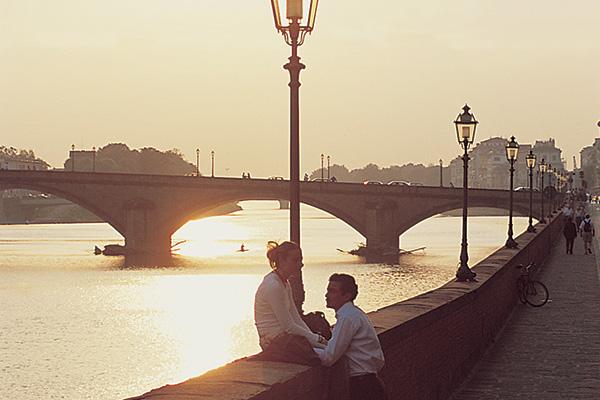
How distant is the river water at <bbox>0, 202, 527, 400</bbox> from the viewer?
38438mm

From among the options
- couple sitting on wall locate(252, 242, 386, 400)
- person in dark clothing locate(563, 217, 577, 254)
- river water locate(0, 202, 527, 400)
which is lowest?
river water locate(0, 202, 527, 400)

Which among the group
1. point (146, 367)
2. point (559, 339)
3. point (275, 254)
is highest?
point (275, 254)

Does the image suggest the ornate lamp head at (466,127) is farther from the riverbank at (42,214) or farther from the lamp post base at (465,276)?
the riverbank at (42,214)

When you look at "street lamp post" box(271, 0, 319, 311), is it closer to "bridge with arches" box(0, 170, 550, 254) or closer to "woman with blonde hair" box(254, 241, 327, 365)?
"woman with blonde hair" box(254, 241, 327, 365)

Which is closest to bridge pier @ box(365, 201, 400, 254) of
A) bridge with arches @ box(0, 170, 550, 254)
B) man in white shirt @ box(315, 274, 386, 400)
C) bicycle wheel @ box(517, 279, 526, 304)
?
bridge with arches @ box(0, 170, 550, 254)

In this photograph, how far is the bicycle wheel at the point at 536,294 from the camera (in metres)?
22.8

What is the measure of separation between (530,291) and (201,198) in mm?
67462

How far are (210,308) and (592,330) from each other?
126 feet

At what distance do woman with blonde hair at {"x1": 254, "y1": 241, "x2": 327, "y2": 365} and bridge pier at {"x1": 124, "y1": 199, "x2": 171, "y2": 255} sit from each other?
8071 centimetres

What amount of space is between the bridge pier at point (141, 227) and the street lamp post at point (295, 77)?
257ft

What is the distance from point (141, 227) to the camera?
88.0 m

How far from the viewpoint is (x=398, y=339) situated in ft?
31.3

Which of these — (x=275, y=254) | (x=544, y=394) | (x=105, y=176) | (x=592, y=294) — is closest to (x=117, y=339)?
(x=592, y=294)

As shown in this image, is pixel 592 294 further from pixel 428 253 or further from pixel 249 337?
pixel 428 253
